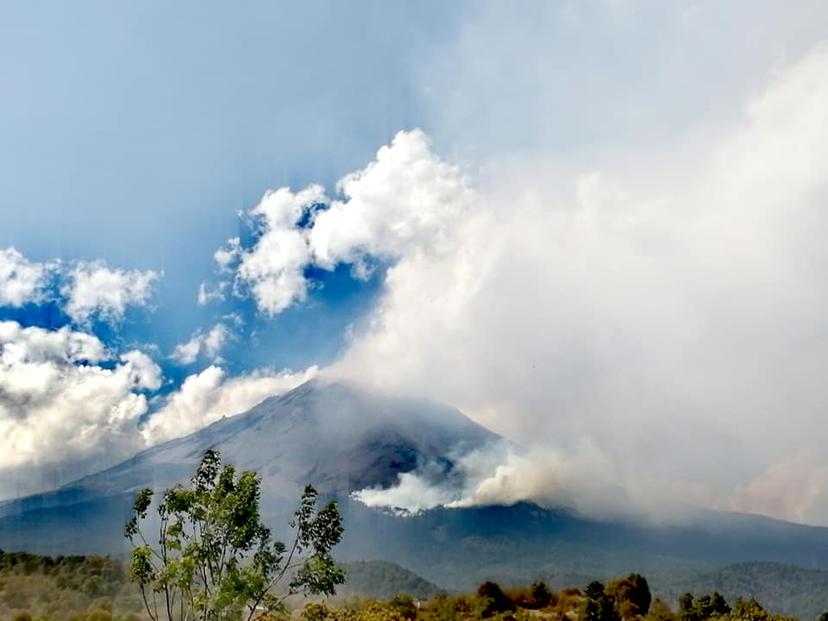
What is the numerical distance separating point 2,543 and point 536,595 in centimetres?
18861

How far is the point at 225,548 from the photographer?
20.2 meters

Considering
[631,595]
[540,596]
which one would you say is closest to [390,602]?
[540,596]

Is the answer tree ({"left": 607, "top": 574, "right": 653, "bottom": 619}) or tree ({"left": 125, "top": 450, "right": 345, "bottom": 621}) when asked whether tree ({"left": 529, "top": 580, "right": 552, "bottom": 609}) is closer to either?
tree ({"left": 607, "top": 574, "right": 653, "bottom": 619})

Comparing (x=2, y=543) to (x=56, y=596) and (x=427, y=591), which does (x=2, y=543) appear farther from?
(x=56, y=596)

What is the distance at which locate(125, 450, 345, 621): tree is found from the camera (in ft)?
61.4

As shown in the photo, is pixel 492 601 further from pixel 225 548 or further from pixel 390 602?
pixel 225 548

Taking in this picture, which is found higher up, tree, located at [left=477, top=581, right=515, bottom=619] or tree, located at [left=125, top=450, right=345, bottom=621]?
tree, located at [left=125, top=450, right=345, bottom=621]

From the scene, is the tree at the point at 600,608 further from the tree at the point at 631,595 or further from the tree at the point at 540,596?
the tree at the point at 540,596

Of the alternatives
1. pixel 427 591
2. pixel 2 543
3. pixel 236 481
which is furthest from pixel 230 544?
pixel 2 543

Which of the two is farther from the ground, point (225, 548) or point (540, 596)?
point (225, 548)

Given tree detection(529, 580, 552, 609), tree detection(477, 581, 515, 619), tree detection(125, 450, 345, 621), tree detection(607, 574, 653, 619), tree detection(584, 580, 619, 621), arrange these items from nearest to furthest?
tree detection(125, 450, 345, 621), tree detection(584, 580, 619, 621), tree detection(477, 581, 515, 619), tree detection(607, 574, 653, 619), tree detection(529, 580, 552, 609)

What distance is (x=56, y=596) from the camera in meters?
54.0

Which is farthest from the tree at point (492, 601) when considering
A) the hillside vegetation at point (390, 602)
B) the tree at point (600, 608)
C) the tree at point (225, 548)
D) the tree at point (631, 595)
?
the tree at point (225, 548)

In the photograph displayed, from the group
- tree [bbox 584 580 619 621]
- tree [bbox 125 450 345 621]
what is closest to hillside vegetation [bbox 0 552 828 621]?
tree [bbox 584 580 619 621]
